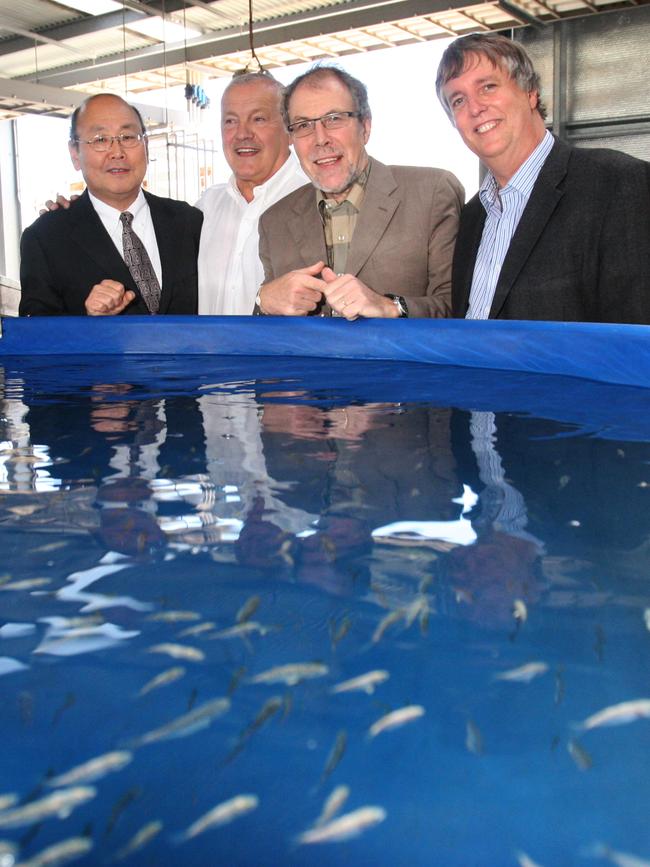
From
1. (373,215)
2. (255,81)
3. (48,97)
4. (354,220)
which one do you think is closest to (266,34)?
(48,97)

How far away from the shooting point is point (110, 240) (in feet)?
10.7

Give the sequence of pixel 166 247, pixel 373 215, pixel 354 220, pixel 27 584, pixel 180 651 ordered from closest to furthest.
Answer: pixel 180 651 → pixel 27 584 → pixel 373 215 → pixel 354 220 → pixel 166 247

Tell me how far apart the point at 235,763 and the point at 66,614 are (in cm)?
31

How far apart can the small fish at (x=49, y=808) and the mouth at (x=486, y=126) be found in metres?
2.35

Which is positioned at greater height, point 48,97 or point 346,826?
point 48,97

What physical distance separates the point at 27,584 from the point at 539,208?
78.1 inches

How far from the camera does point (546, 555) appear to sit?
976mm

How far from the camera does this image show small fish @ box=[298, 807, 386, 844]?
0.53m

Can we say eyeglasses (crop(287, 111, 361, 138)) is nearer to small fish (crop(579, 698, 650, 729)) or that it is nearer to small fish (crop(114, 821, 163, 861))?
small fish (crop(579, 698, 650, 729))

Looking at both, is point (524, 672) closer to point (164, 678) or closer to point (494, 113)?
point (164, 678)

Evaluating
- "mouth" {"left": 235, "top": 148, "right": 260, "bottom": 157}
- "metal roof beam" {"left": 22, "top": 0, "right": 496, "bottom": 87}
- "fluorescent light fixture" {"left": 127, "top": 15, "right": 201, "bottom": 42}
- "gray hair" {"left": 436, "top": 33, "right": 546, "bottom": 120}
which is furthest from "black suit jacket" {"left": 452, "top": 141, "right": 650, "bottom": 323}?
"fluorescent light fixture" {"left": 127, "top": 15, "right": 201, "bottom": 42}

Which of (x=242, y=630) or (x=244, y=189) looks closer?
(x=242, y=630)

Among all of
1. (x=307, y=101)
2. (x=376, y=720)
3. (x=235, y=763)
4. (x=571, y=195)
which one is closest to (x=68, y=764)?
A: (x=235, y=763)

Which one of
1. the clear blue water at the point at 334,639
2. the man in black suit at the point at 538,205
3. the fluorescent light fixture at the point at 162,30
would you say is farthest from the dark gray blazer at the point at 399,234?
the fluorescent light fixture at the point at 162,30
